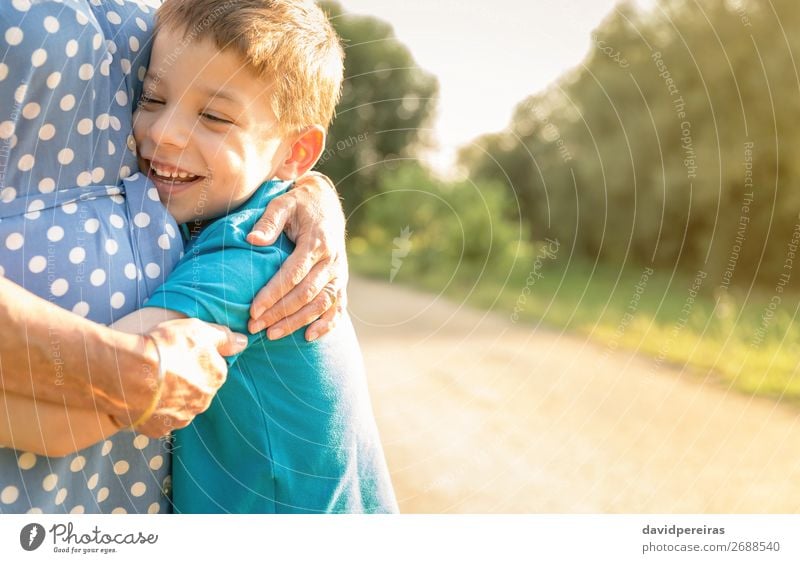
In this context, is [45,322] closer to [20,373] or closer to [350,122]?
[20,373]

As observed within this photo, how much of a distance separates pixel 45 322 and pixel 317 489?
62cm

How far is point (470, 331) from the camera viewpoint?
31.1 ft

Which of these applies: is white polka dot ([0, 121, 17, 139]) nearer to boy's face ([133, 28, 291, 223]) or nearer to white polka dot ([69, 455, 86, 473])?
boy's face ([133, 28, 291, 223])

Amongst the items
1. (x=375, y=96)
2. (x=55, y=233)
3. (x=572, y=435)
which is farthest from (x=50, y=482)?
(x=375, y=96)

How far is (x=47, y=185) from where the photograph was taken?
1387 millimetres

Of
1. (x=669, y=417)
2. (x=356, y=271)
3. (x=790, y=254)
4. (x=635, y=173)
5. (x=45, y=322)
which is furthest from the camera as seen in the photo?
(x=356, y=271)

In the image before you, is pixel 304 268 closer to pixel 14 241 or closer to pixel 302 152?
pixel 302 152

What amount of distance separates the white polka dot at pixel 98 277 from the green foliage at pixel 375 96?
13.8ft

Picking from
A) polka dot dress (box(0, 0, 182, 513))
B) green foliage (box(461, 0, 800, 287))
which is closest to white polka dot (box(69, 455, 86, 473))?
polka dot dress (box(0, 0, 182, 513))

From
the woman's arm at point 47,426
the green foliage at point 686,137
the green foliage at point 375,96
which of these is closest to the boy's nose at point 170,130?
the woman's arm at point 47,426

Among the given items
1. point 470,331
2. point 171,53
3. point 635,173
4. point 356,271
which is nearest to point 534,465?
point 171,53

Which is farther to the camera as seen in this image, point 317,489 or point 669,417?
point 669,417

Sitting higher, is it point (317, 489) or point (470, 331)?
point (317, 489)

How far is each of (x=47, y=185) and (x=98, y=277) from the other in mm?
176
